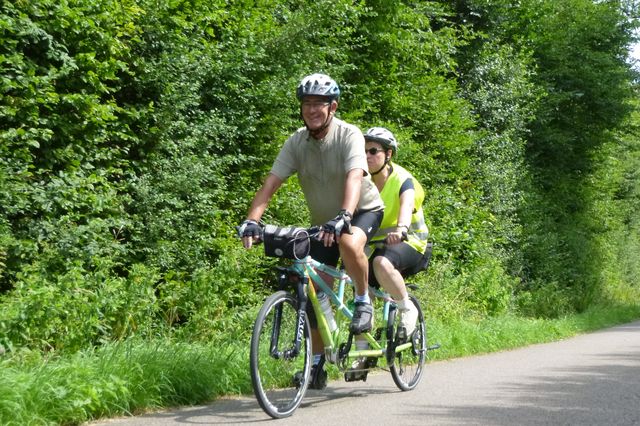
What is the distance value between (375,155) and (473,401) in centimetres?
217

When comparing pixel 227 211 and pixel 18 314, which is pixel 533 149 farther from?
pixel 18 314

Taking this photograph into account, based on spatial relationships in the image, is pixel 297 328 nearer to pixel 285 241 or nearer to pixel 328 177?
pixel 285 241

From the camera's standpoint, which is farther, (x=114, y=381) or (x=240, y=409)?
(x=240, y=409)

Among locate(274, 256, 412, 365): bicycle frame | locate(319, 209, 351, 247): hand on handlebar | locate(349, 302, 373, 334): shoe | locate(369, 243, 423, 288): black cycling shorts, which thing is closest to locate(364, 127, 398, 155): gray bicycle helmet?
locate(369, 243, 423, 288): black cycling shorts

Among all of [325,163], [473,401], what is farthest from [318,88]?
[473,401]

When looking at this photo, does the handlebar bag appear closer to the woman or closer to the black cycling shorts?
the woman

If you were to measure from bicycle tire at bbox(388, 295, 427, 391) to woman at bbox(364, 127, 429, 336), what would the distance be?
160 millimetres

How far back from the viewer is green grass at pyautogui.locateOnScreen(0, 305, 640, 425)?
209 inches

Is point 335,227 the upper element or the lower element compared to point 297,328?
upper

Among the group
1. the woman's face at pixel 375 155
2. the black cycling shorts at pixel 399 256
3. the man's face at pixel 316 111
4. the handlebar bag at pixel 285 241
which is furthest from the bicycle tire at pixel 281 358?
the woman's face at pixel 375 155

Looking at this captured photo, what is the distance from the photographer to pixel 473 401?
688 cm

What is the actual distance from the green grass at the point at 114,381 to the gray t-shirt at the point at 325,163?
4.47ft

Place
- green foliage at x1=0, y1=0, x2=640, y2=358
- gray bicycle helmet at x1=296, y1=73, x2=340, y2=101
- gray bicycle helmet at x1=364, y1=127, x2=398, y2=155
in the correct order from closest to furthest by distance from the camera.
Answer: gray bicycle helmet at x1=296, y1=73, x2=340, y2=101, gray bicycle helmet at x1=364, y1=127, x2=398, y2=155, green foliage at x1=0, y1=0, x2=640, y2=358

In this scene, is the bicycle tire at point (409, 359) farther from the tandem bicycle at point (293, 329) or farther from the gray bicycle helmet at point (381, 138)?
the gray bicycle helmet at point (381, 138)
